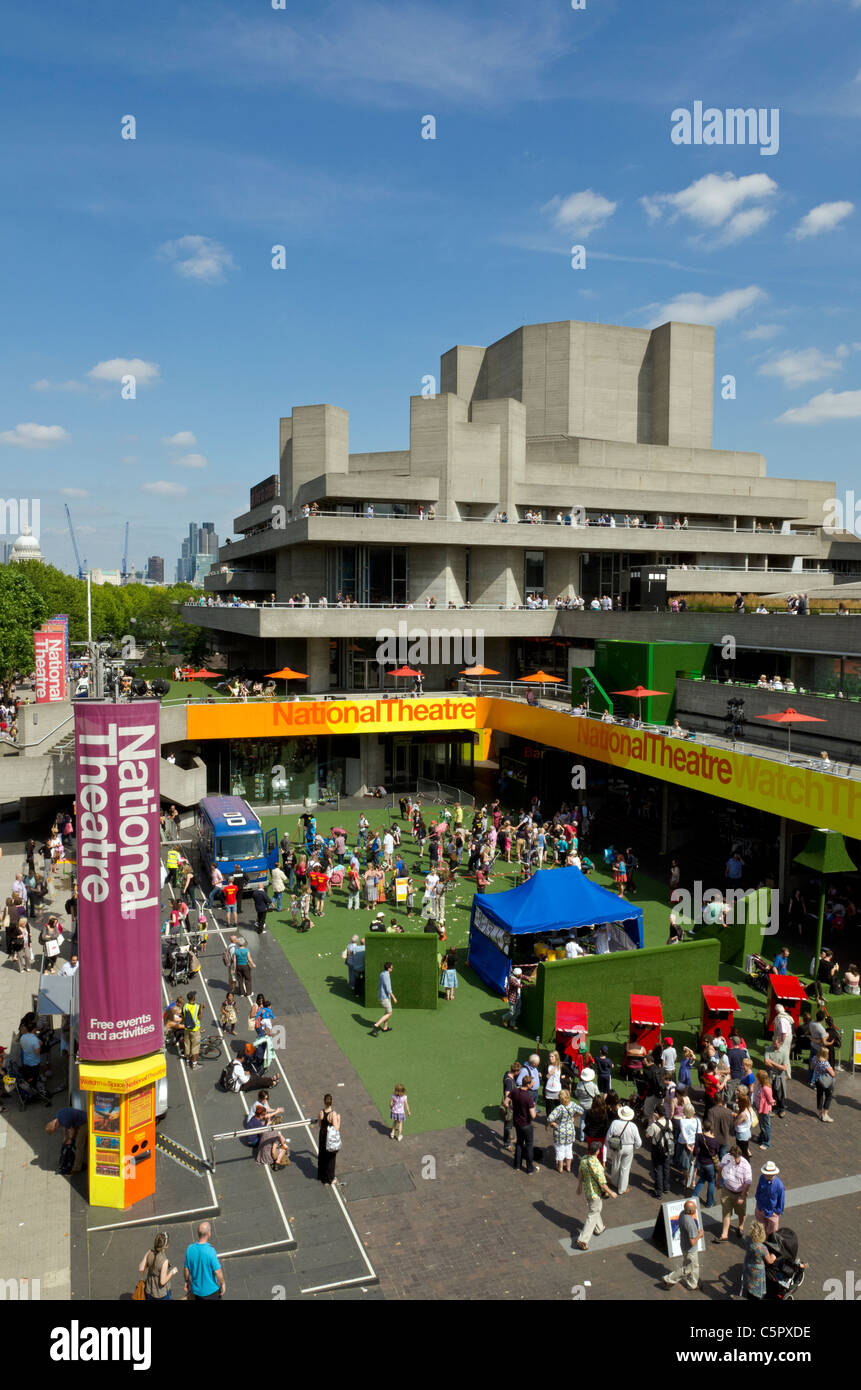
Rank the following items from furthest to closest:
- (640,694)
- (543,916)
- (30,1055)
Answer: (640,694)
(543,916)
(30,1055)

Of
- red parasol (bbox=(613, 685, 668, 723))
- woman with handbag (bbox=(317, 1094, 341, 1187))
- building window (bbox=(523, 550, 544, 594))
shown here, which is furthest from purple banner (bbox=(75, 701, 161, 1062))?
building window (bbox=(523, 550, 544, 594))

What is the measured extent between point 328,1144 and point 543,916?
26.4 ft

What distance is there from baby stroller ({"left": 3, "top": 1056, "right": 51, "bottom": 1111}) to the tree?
45857 millimetres

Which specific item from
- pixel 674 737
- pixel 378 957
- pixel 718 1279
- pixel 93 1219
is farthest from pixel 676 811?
pixel 93 1219

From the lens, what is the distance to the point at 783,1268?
34.7 ft

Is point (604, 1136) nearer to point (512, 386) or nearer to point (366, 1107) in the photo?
point (366, 1107)

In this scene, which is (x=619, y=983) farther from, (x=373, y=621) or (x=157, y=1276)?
(x=373, y=621)

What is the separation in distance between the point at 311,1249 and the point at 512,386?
54427 mm

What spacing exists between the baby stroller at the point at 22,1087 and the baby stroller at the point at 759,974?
49.8 feet

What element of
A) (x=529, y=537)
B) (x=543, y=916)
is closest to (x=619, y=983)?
(x=543, y=916)

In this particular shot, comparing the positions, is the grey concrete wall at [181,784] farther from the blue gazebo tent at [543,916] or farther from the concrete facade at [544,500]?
the blue gazebo tent at [543,916]

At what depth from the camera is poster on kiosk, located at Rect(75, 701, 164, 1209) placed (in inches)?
510

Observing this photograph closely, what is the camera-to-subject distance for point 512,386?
5844cm

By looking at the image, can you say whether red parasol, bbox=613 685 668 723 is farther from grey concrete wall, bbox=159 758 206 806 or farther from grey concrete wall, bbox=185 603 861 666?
grey concrete wall, bbox=159 758 206 806
